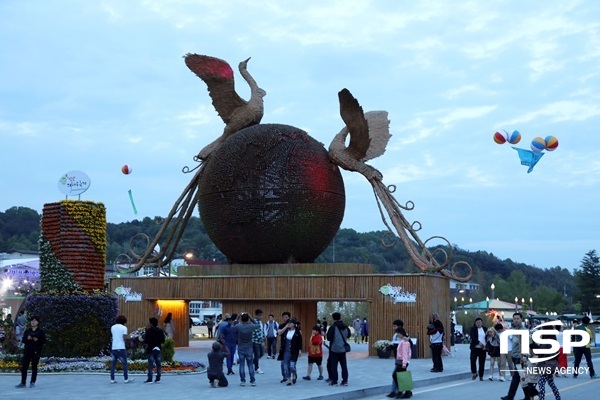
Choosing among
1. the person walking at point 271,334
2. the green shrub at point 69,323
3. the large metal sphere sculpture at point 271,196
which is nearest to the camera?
the green shrub at point 69,323

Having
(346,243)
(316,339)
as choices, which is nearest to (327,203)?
(316,339)

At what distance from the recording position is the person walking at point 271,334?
24922 millimetres

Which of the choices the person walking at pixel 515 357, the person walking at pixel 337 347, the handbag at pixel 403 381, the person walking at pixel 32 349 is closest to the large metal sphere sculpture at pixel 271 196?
the person walking at pixel 337 347

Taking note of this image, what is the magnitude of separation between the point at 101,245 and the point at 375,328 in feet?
32.3

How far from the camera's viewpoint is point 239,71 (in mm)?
32156

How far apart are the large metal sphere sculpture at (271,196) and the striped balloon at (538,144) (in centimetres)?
706

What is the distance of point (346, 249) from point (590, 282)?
5145 centimetres

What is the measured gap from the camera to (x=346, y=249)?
13150 cm

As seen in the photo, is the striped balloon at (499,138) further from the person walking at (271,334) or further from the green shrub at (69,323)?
the green shrub at (69,323)

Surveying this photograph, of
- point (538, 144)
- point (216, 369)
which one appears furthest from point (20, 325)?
point (538, 144)

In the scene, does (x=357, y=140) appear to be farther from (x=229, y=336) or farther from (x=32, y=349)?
(x=32, y=349)

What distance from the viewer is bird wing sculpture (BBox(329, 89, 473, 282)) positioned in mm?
28516

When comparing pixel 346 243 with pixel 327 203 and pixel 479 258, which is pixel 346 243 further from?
pixel 327 203

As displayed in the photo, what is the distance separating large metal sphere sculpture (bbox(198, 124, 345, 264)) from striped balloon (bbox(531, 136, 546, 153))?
7.06m
